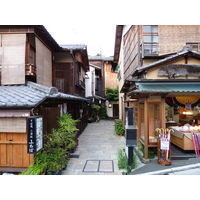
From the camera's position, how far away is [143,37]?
8156mm

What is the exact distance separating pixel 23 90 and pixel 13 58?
85.9 inches

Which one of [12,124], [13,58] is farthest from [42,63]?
[12,124]

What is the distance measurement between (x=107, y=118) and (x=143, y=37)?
53.1 ft

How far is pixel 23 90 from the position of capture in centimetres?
623

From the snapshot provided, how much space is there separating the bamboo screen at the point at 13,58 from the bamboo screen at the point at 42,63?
2.79 feet

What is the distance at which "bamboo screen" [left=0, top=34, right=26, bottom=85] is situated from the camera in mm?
7037

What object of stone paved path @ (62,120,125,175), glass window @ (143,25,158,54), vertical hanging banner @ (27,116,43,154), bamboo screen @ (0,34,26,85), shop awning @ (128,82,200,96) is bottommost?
stone paved path @ (62,120,125,175)

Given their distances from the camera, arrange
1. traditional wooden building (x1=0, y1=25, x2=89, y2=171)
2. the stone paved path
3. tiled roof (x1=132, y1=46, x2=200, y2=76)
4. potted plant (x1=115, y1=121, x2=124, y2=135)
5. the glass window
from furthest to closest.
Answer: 1. potted plant (x1=115, y1=121, x2=124, y2=135)
2. the glass window
3. tiled roof (x1=132, y1=46, x2=200, y2=76)
4. the stone paved path
5. traditional wooden building (x1=0, y1=25, x2=89, y2=171)

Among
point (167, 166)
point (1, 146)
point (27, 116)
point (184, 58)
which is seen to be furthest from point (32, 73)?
point (184, 58)

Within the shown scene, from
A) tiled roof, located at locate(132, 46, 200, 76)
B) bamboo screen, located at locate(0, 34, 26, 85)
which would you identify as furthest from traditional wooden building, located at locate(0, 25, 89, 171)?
tiled roof, located at locate(132, 46, 200, 76)

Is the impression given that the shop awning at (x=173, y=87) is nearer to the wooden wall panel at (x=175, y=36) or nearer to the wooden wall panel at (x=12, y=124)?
the wooden wall panel at (x=175, y=36)

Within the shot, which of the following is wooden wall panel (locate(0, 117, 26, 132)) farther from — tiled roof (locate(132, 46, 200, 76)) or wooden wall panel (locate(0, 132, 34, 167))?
tiled roof (locate(132, 46, 200, 76))

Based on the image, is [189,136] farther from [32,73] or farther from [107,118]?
[107,118]

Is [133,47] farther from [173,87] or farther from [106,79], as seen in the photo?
[106,79]
